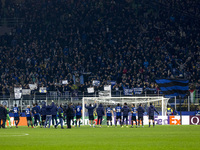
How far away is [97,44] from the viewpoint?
189ft

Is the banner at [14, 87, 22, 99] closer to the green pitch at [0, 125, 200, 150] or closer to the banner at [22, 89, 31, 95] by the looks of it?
the banner at [22, 89, 31, 95]

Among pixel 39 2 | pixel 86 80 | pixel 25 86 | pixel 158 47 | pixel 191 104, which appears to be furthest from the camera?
pixel 39 2

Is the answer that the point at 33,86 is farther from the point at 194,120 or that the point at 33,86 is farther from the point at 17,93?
the point at 194,120

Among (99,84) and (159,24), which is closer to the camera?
(99,84)

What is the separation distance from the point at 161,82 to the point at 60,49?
1653cm

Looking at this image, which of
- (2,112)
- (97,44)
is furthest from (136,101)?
(97,44)

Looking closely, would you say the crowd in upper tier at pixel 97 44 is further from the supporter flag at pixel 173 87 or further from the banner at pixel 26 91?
the banner at pixel 26 91

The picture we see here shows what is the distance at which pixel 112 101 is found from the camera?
44562 mm

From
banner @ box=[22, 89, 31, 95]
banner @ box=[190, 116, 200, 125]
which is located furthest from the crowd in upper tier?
banner @ box=[190, 116, 200, 125]

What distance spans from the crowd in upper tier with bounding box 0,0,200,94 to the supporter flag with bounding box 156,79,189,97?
7.42 feet

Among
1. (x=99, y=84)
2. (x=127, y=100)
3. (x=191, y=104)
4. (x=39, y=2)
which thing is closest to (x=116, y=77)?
(x=99, y=84)

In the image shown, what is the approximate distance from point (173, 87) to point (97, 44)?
1625 cm

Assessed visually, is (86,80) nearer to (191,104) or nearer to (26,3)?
(191,104)

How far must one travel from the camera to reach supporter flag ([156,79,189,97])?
143 ft
